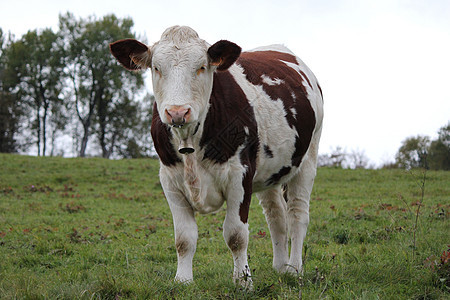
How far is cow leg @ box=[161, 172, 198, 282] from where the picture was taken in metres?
4.44

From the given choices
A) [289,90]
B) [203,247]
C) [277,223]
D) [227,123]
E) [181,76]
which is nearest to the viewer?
[181,76]

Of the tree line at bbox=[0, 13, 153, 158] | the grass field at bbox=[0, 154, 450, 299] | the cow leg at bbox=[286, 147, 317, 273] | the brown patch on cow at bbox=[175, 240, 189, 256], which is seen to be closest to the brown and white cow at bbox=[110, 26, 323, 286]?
the brown patch on cow at bbox=[175, 240, 189, 256]

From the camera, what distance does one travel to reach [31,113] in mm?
43594

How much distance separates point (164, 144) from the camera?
14.2 feet

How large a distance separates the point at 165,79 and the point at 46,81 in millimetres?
42246

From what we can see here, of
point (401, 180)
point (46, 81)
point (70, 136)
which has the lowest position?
point (401, 180)

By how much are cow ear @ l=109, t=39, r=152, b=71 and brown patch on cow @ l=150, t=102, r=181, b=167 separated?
1.84 ft

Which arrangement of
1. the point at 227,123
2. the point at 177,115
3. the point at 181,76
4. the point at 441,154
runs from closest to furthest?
the point at 177,115
the point at 181,76
the point at 227,123
the point at 441,154

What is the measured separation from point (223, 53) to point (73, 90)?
41.0 m

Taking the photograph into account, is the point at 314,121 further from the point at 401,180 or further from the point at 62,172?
the point at 62,172

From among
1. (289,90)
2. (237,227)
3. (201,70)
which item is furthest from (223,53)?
(237,227)

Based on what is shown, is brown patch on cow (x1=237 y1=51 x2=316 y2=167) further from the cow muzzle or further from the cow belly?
the cow muzzle

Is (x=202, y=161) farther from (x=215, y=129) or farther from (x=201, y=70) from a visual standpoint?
(x=201, y=70)

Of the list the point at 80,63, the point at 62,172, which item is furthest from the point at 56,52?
the point at 62,172
